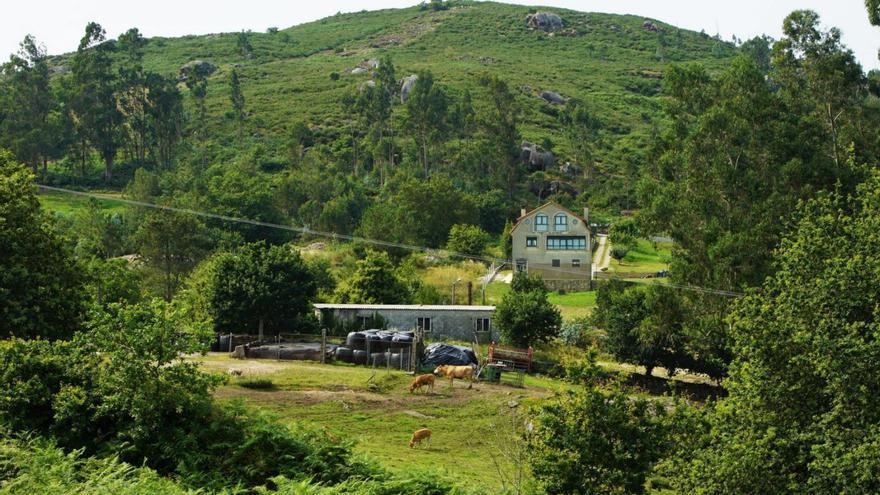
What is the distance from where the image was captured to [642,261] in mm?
91438

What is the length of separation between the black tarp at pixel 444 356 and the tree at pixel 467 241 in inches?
1632

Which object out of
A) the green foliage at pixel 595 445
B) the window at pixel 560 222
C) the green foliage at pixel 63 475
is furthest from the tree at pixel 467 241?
the green foliage at pixel 63 475

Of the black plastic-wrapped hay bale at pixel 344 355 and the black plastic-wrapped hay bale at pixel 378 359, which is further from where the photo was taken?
the black plastic-wrapped hay bale at pixel 344 355

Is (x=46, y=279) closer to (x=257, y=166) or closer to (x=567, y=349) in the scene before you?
(x=567, y=349)

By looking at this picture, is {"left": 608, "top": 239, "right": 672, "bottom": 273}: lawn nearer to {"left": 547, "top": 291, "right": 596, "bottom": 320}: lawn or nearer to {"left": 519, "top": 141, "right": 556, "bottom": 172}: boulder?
{"left": 547, "top": 291, "right": 596, "bottom": 320}: lawn

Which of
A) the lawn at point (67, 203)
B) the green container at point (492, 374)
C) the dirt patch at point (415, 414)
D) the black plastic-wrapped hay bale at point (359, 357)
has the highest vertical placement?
the lawn at point (67, 203)

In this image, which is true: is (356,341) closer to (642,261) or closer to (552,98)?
(642,261)

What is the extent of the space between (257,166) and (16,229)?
91923 mm

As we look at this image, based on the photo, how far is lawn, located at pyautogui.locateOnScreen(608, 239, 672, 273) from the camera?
280 ft

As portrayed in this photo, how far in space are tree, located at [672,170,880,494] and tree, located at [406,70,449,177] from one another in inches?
3907

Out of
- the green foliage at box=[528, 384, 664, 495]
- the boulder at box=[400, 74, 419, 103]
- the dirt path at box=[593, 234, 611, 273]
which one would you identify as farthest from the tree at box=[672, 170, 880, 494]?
the boulder at box=[400, 74, 419, 103]

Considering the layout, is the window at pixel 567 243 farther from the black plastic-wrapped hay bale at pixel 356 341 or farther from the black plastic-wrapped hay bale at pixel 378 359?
the black plastic-wrapped hay bale at pixel 378 359

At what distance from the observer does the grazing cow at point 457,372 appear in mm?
42750

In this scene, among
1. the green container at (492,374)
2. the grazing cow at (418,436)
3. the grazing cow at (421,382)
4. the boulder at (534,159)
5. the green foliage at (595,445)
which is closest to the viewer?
the green foliage at (595,445)
